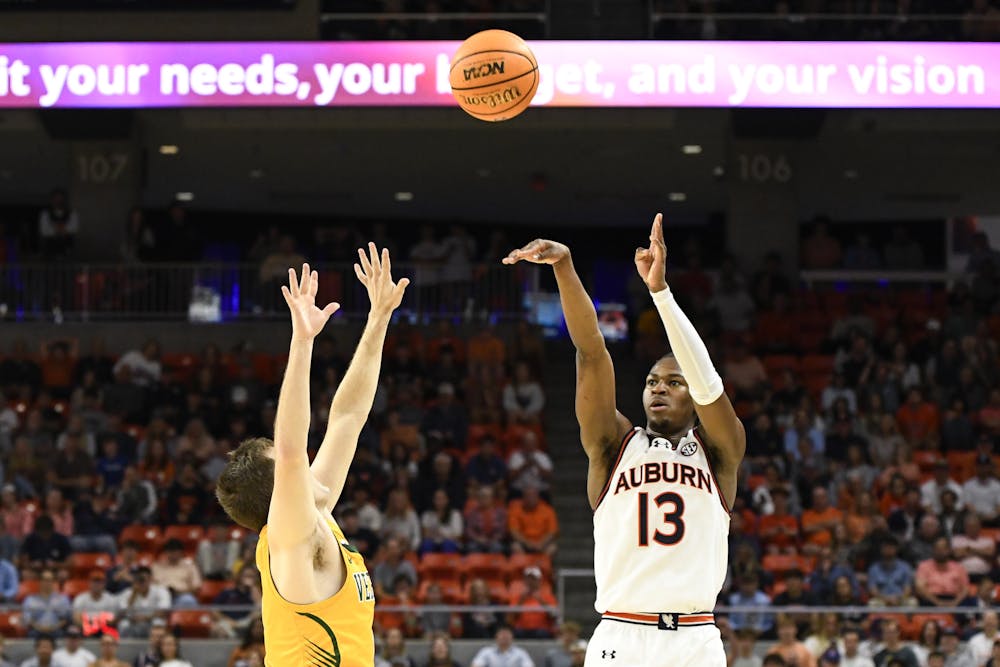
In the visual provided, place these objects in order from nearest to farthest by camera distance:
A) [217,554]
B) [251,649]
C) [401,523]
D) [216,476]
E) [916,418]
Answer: [251,649], [217,554], [401,523], [216,476], [916,418]

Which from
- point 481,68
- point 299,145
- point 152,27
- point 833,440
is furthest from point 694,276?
point 481,68

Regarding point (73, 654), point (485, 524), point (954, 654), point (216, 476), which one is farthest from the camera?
point (216, 476)

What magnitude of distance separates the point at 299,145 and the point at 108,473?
6.73 metres

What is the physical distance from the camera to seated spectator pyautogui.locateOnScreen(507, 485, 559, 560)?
52.7 ft

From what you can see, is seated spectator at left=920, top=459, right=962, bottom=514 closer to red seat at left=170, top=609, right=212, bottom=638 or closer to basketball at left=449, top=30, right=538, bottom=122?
red seat at left=170, top=609, right=212, bottom=638

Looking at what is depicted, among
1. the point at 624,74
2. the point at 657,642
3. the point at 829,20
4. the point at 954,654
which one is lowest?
the point at 954,654

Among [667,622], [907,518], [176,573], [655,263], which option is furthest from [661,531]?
[907,518]

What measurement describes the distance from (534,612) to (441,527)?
6.02 ft

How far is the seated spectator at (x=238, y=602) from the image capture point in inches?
572

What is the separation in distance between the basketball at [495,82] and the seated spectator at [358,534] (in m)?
6.86

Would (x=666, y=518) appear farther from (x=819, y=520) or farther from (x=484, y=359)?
(x=484, y=359)

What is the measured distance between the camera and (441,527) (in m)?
16.0

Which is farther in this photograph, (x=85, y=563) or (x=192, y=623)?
(x=85, y=563)

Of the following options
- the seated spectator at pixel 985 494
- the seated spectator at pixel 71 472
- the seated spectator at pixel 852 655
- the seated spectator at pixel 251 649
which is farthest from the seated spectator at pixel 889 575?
the seated spectator at pixel 71 472
